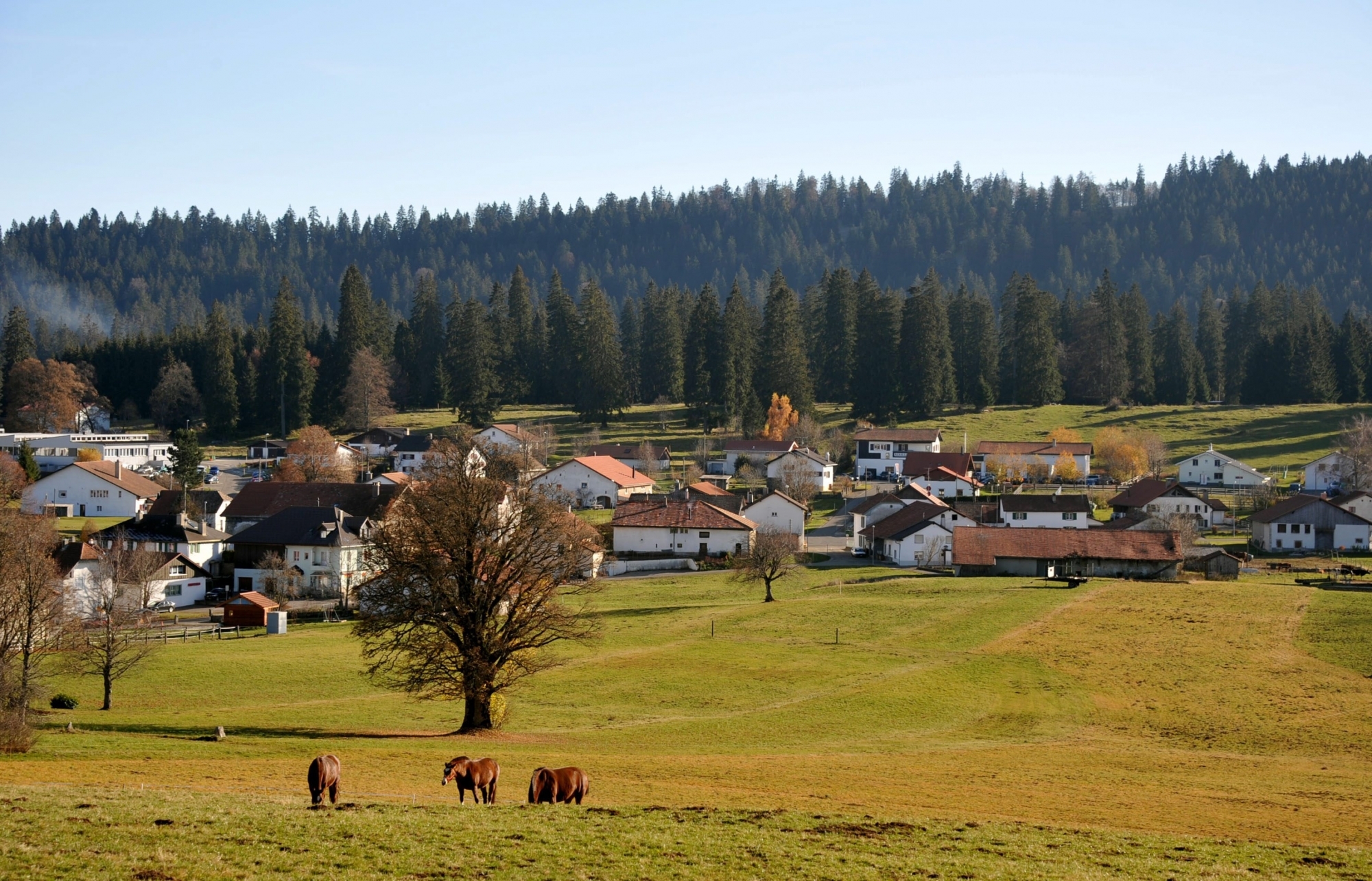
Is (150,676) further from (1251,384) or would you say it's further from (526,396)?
(1251,384)

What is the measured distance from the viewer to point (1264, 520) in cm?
8244

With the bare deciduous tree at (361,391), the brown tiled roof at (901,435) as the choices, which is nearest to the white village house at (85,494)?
the bare deciduous tree at (361,391)

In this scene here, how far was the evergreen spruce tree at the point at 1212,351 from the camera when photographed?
14938 centimetres

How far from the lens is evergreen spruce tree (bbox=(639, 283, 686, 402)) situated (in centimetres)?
13938

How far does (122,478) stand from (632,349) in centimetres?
7092

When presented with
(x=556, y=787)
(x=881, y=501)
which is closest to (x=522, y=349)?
(x=881, y=501)

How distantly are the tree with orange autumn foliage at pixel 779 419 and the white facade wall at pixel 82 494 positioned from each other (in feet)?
190

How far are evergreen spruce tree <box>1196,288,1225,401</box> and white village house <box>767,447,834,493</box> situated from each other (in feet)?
219

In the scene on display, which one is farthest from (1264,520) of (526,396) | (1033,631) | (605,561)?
(526,396)

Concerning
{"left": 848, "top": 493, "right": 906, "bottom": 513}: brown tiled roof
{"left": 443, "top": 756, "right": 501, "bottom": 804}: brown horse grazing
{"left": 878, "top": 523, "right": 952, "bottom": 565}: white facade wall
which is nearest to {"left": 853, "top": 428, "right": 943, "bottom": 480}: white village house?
{"left": 848, "top": 493, "right": 906, "bottom": 513}: brown tiled roof

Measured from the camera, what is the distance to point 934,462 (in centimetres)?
10481

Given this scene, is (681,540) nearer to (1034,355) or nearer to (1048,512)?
(1048,512)

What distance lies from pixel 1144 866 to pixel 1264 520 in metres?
73.6

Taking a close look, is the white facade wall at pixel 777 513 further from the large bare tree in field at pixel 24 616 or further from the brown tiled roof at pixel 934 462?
the large bare tree in field at pixel 24 616
